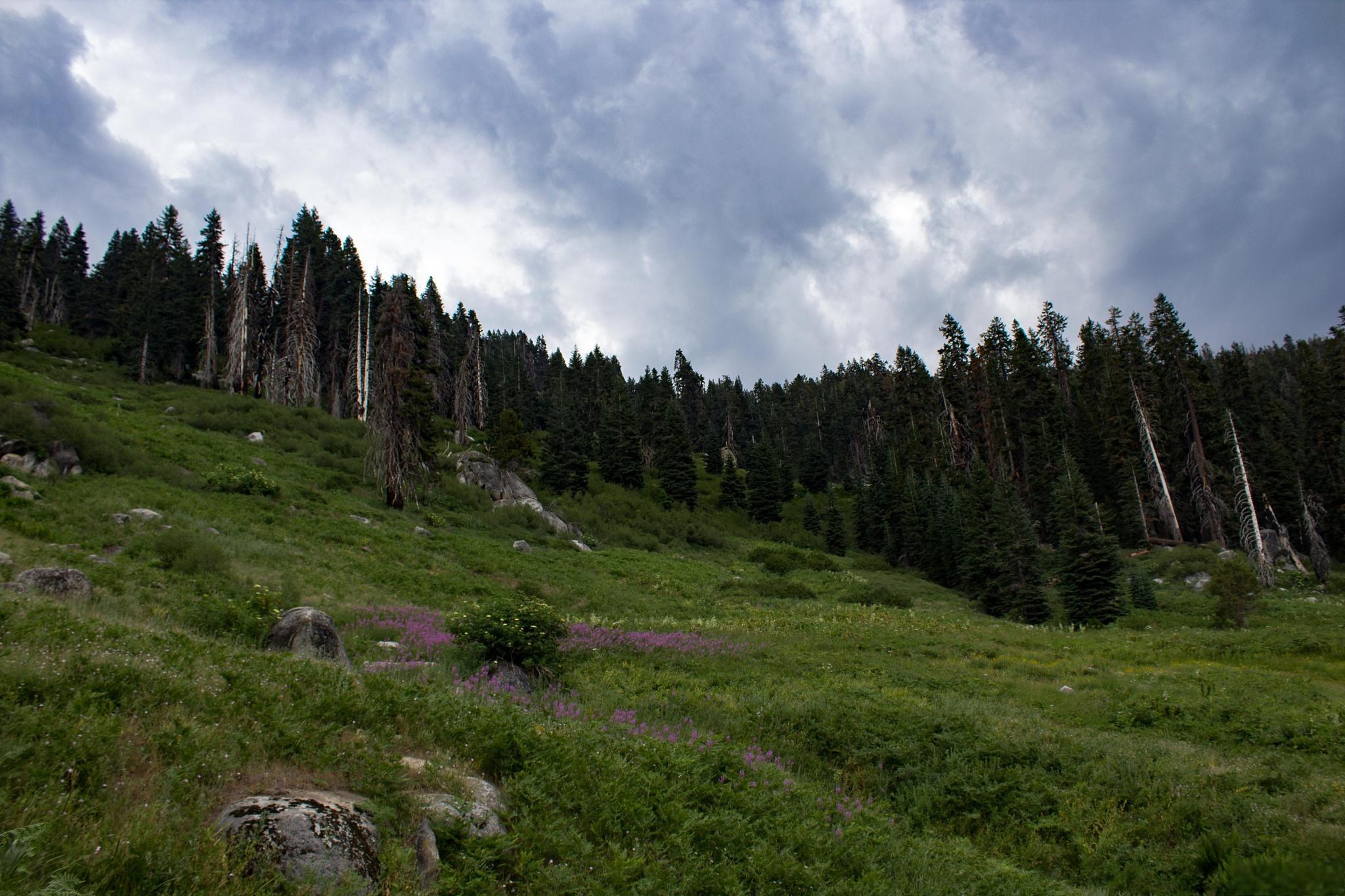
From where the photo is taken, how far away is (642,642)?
15.6m

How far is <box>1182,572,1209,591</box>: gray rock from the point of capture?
35.6m

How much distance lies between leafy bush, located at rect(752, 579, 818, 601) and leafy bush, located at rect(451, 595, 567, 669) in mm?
18953

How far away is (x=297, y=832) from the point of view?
156 inches

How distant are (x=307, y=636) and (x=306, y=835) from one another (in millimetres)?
6922

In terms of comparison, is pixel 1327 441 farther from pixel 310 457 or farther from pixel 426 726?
pixel 310 457

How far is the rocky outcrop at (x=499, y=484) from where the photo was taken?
134ft

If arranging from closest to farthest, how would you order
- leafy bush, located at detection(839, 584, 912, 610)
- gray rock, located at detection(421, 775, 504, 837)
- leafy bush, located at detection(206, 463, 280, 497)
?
gray rock, located at detection(421, 775, 504, 837) < leafy bush, located at detection(206, 463, 280, 497) < leafy bush, located at detection(839, 584, 912, 610)

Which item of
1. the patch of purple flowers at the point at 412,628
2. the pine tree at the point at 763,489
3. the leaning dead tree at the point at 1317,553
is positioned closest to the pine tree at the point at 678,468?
the pine tree at the point at 763,489

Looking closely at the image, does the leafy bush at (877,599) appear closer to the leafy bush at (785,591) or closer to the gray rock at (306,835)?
the leafy bush at (785,591)

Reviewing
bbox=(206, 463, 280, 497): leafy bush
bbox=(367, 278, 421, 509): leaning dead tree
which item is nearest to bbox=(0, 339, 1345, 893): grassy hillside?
bbox=(206, 463, 280, 497): leafy bush

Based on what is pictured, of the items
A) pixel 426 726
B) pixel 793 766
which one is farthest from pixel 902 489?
pixel 426 726

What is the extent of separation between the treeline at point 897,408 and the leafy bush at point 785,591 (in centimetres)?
1231

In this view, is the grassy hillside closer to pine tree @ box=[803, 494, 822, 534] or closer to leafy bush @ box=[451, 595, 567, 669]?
leafy bush @ box=[451, 595, 567, 669]

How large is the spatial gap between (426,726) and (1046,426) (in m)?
70.6
